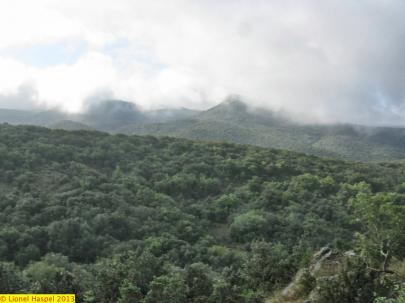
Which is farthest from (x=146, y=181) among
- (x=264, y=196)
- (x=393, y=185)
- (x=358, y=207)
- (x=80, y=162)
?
(x=358, y=207)

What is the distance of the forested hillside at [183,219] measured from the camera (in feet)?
52.4

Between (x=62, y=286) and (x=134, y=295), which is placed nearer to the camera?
(x=134, y=295)

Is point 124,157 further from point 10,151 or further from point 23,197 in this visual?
point 23,197

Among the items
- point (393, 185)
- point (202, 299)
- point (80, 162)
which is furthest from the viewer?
point (393, 185)

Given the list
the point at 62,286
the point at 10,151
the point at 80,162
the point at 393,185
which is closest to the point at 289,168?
the point at 393,185

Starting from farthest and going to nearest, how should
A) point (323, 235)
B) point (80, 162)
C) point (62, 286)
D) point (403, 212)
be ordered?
1. point (80, 162)
2. point (323, 235)
3. point (62, 286)
4. point (403, 212)

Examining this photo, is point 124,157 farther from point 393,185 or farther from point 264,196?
point 393,185

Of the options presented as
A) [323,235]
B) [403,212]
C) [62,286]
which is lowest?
[323,235]

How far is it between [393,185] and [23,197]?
136ft

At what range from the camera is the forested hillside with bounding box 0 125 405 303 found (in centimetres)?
1596

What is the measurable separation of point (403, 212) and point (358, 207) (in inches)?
47.3

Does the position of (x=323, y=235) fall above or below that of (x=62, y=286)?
below

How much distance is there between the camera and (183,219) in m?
46.5

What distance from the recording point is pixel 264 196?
53750mm
